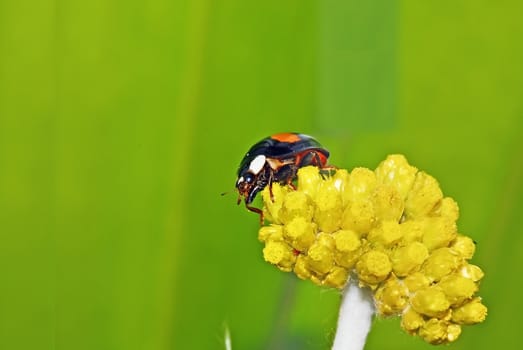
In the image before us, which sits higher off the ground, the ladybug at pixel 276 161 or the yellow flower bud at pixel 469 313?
the ladybug at pixel 276 161

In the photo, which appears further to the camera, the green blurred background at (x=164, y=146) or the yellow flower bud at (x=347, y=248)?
the green blurred background at (x=164, y=146)

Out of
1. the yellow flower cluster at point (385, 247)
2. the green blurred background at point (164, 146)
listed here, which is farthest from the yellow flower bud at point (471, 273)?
the green blurred background at point (164, 146)

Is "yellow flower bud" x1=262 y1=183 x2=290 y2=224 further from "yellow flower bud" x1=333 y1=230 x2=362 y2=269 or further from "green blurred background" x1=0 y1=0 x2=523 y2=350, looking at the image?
"green blurred background" x1=0 y1=0 x2=523 y2=350

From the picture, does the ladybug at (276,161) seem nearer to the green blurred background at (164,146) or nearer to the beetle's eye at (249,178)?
the beetle's eye at (249,178)

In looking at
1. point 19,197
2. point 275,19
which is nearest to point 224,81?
point 275,19

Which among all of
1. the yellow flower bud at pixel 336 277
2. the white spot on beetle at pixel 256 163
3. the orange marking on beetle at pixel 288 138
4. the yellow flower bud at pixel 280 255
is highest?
the orange marking on beetle at pixel 288 138

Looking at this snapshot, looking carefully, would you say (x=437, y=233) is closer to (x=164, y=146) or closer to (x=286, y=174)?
(x=286, y=174)
